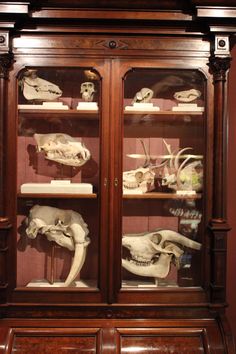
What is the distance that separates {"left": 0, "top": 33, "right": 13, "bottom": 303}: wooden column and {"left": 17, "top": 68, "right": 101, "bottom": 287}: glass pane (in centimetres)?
9

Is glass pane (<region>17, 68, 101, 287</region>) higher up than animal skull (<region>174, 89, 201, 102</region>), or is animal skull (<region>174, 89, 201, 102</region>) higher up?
animal skull (<region>174, 89, 201, 102</region>)

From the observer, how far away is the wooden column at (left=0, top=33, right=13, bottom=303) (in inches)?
64.2

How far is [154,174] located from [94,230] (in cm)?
38

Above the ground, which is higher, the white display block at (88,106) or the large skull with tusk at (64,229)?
the white display block at (88,106)

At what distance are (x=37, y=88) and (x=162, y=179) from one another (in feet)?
2.29

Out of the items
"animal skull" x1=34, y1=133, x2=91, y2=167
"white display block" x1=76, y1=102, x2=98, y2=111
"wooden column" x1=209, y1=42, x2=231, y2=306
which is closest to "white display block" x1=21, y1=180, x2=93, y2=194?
"animal skull" x1=34, y1=133, x2=91, y2=167

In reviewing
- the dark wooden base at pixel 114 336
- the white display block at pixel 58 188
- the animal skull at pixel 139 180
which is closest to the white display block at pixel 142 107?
the animal skull at pixel 139 180

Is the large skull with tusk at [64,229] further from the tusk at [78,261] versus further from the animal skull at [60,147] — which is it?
the animal skull at [60,147]

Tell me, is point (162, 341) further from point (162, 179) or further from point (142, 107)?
point (142, 107)

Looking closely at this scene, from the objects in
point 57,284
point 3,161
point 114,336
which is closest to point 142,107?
point 3,161

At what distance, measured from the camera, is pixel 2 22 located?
1616 millimetres

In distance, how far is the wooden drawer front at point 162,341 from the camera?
1609 mm

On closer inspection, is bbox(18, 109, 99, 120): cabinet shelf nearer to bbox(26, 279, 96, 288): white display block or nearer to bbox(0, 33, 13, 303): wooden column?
bbox(0, 33, 13, 303): wooden column

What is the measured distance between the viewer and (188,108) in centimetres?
178
